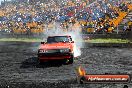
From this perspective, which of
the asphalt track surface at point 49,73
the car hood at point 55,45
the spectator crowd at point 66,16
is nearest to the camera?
the asphalt track surface at point 49,73

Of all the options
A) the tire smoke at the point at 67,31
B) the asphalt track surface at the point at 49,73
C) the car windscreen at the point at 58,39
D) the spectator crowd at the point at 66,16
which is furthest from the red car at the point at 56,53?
the spectator crowd at the point at 66,16

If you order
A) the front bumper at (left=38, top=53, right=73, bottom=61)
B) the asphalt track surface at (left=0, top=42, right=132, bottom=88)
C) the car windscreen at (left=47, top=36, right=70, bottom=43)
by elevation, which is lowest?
the asphalt track surface at (left=0, top=42, right=132, bottom=88)

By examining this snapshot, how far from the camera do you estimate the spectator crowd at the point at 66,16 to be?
4146cm

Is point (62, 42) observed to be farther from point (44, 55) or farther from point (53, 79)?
point (53, 79)

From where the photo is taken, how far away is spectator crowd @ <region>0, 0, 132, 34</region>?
4146 cm


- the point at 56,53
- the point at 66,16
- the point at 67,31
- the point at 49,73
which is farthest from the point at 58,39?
the point at 66,16

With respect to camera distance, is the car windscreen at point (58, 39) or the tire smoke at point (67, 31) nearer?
the car windscreen at point (58, 39)

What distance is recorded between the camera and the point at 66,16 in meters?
48.2

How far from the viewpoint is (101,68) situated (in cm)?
1766

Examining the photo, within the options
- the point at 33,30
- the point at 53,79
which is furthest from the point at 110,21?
the point at 53,79

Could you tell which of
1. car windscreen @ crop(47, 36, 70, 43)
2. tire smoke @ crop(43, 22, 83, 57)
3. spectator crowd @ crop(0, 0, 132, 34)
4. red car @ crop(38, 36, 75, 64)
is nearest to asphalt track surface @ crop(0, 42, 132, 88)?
red car @ crop(38, 36, 75, 64)

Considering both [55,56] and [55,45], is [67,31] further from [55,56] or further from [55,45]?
[55,56]

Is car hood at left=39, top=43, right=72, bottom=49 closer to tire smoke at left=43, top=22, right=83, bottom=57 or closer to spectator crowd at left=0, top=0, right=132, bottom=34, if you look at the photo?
tire smoke at left=43, top=22, right=83, bottom=57

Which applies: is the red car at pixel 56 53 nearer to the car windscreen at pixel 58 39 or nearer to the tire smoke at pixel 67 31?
the car windscreen at pixel 58 39
